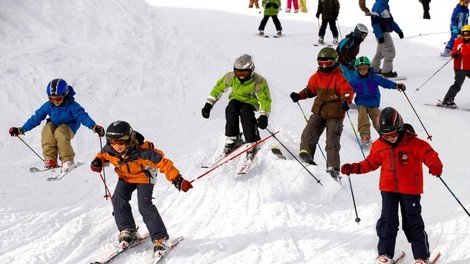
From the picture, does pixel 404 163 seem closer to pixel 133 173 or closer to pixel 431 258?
pixel 431 258

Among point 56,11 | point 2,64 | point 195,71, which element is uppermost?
point 56,11

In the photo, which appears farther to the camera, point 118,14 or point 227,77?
point 118,14

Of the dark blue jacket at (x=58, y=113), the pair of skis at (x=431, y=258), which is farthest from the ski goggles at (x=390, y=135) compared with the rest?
the dark blue jacket at (x=58, y=113)

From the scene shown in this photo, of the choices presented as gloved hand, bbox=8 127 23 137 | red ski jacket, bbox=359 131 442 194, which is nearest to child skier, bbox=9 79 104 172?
gloved hand, bbox=8 127 23 137

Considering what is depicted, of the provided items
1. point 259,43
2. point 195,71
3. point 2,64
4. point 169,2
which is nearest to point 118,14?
point 195,71

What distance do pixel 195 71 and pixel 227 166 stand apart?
467 centimetres

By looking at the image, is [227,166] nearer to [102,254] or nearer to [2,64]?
[102,254]

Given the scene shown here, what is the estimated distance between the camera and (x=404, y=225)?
5.30 m

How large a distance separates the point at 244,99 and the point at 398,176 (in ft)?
10.3

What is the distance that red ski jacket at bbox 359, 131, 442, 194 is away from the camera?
5.07 m

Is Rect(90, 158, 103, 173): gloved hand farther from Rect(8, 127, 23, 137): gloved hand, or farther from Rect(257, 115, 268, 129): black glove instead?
Rect(257, 115, 268, 129): black glove

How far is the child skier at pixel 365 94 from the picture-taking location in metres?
9.09

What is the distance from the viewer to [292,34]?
18.3m

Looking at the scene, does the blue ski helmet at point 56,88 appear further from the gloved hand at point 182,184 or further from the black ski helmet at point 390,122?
the black ski helmet at point 390,122
